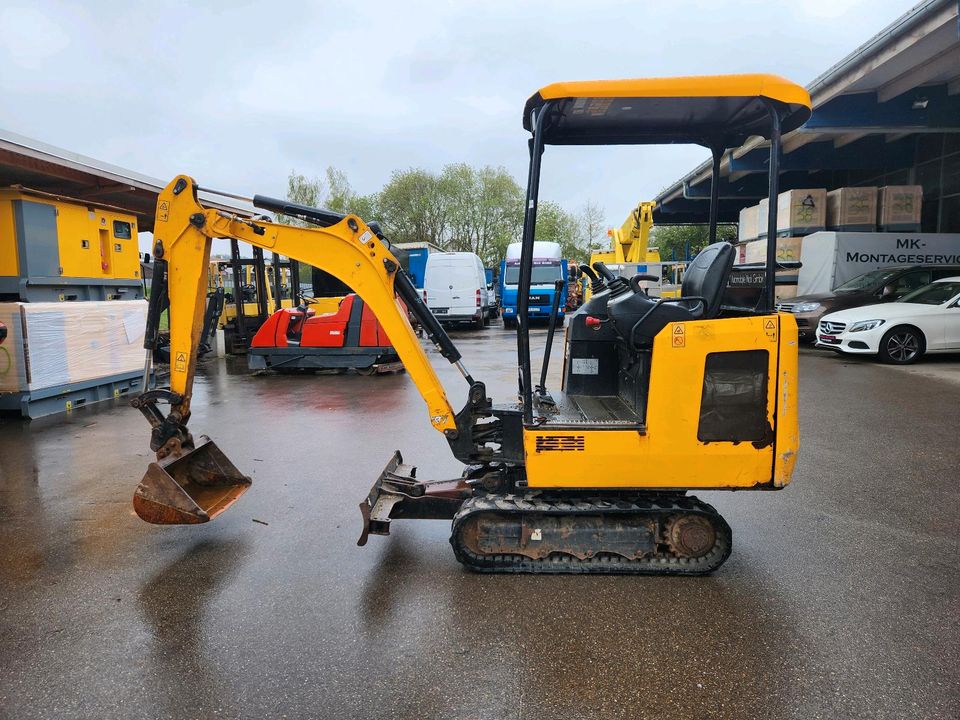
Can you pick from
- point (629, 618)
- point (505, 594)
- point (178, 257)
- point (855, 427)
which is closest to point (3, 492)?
point (178, 257)

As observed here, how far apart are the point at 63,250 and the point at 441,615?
26.9 ft

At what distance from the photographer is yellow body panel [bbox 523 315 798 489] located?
334cm

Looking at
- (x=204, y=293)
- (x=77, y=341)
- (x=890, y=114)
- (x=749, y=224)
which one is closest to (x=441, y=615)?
(x=204, y=293)

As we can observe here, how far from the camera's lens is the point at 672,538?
356 centimetres

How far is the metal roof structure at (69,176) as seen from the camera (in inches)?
295

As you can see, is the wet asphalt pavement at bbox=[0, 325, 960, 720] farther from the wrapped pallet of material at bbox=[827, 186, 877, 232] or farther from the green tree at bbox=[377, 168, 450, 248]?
the green tree at bbox=[377, 168, 450, 248]

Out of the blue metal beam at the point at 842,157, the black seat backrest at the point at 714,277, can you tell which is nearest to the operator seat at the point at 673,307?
the black seat backrest at the point at 714,277

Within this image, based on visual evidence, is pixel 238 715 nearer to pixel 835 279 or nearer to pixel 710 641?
pixel 710 641

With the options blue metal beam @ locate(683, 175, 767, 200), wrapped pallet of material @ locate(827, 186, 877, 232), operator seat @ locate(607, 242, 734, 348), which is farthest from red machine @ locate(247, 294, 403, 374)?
blue metal beam @ locate(683, 175, 767, 200)

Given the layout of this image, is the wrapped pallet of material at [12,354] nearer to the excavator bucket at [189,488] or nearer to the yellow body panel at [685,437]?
the excavator bucket at [189,488]

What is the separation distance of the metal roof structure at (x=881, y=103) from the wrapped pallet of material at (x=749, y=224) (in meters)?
1.20

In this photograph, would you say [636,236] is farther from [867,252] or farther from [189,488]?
[189,488]

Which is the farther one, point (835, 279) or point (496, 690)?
point (835, 279)

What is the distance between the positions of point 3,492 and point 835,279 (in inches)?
609
